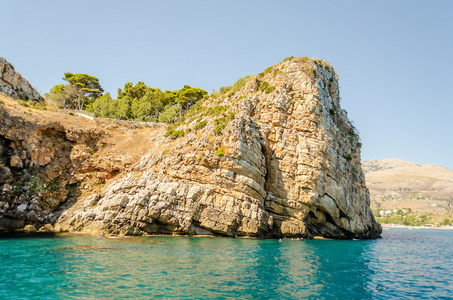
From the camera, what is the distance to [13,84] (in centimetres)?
6116

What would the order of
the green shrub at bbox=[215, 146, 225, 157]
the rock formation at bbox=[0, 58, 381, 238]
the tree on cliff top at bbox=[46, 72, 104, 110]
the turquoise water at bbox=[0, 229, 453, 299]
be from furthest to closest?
the tree on cliff top at bbox=[46, 72, 104, 110] < the green shrub at bbox=[215, 146, 225, 157] < the rock formation at bbox=[0, 58, 381, 238] < the turquoise water at bbox=[0, 229, 453, 299]

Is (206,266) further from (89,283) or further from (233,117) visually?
(233,117)

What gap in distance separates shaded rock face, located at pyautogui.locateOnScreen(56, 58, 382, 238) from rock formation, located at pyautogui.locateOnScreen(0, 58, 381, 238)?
15 centimetres

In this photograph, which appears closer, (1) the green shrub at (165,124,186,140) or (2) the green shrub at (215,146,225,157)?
(2) the green shrub at (215,146,225,157)

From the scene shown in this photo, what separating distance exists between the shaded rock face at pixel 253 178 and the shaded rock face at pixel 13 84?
36419 millimetres

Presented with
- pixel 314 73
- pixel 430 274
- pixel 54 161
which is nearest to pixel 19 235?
pixel 54 161

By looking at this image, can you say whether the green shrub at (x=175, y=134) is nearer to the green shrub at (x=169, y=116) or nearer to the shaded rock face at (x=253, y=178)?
the shaded rock face at (x=253, y=178)

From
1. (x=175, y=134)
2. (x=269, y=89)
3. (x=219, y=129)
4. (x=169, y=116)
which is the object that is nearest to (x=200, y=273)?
(x=219, y=129)

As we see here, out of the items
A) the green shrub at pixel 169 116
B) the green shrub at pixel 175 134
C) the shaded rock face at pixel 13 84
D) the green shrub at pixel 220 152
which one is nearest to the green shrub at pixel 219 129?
the green shrub at pixel 220 152

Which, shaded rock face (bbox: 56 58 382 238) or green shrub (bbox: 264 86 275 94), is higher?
green shrub (bbox: 264 86 275 94)

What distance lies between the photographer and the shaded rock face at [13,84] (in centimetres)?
5872

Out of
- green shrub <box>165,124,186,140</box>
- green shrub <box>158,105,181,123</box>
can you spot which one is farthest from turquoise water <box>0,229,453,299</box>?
green shrub <box>158,105,181,123</box>

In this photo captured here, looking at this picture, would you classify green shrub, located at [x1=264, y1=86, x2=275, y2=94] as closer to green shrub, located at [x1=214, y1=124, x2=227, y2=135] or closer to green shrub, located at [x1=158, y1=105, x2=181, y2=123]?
green shrub, located at [x1=214, y1=124, x2=227, y2=135]

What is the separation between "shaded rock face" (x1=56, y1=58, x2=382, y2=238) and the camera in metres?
36.9
